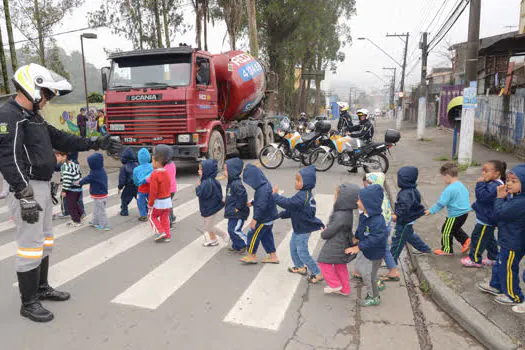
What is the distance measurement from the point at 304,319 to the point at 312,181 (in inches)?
54.5

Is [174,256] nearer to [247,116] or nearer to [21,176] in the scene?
[21,176]

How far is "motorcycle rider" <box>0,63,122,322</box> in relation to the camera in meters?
3.41

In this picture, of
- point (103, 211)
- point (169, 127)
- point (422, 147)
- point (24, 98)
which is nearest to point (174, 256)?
point (103, 211)

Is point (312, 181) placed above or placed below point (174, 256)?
above

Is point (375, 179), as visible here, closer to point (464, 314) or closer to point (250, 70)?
point (464, 314)

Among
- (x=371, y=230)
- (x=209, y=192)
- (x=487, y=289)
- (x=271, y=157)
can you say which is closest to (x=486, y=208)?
(x=487, y=289)

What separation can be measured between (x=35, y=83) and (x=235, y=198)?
248 cm

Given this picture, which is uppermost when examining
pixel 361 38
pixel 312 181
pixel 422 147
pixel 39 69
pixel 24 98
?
pixel 361 38

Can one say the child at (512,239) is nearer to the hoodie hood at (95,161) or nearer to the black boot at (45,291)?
the black boot at (45,291)

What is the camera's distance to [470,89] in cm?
1064

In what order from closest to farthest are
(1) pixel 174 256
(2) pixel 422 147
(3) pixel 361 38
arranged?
1. (1) pixel 174 256
2. (2) pixel 422 147
3. (3) pixel 361 38

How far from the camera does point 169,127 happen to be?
1027 cm

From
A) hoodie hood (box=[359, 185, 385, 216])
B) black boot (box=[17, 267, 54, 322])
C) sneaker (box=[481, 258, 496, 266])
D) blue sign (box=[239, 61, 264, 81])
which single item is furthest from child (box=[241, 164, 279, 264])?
blue sign (box=[239, 61, 264, 81])

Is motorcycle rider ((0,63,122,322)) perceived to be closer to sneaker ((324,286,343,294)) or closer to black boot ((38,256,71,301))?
black boot ((38,256,71,301))
